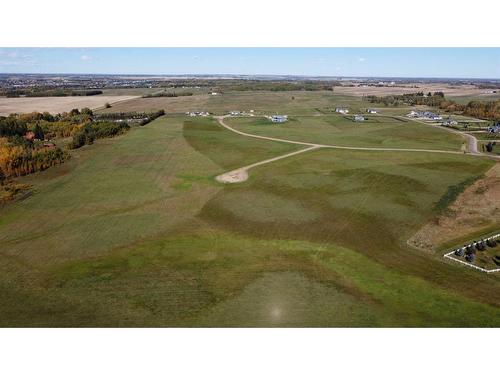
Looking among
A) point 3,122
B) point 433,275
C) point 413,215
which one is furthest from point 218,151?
point 3,122

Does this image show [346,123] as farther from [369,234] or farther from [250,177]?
[369,234]

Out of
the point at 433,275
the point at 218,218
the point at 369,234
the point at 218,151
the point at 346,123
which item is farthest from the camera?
the point at 346,123

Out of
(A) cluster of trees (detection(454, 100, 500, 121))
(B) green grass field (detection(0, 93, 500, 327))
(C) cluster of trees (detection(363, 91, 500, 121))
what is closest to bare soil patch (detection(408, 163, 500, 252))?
(B) green grass field (detection(0, 93, 500, 327))

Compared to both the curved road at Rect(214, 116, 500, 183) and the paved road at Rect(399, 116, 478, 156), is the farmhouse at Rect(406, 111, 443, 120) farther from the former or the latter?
the curved road at Rect(214, 116, 500, 183)

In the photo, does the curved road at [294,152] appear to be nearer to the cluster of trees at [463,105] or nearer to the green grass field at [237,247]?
the green grass field at [237,247]

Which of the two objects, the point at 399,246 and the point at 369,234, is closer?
the point at 399,246

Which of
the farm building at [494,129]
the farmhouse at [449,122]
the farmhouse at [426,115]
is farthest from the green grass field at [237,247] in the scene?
the farmhouse at [426,115]
